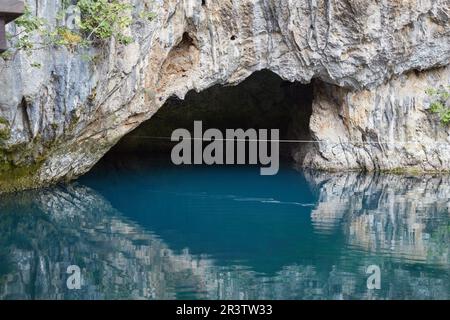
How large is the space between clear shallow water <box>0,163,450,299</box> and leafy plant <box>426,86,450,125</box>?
2.58 m

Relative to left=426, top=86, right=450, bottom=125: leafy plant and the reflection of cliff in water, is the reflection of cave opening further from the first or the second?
the reflection of cliff in water

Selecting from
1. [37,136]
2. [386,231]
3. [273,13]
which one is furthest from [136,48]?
[386,231]

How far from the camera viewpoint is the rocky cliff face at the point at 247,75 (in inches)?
458

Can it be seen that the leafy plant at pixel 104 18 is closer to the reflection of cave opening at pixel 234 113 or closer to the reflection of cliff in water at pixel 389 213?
the reflection of cliff in water at pixel 389 213

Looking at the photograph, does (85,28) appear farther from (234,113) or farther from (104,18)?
(234,113)

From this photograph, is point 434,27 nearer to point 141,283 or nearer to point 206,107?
point 206,107

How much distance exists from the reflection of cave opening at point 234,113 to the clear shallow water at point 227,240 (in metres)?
5.82

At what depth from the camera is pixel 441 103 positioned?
637 inches

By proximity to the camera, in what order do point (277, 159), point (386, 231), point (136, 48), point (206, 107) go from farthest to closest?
point (206, 107) → point (277, 159) → point (136, 48) → point (386, 231)

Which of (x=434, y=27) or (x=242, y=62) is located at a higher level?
(x=434, y=27)

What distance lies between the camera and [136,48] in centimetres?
1261

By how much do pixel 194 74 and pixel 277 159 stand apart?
19.8 feet

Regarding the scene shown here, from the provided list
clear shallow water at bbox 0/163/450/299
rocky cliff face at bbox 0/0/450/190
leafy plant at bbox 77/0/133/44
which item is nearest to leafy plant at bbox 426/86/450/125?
rocky cliff face at bbox 0/0/450/190

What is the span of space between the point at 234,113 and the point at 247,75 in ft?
19.7
